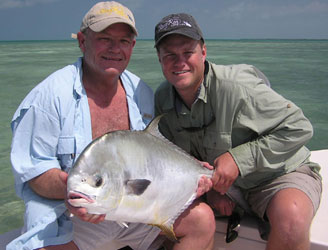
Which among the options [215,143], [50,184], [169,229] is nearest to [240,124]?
[215,143]

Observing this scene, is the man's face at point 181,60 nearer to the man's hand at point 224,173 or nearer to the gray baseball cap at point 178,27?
the gray baseball cap at point 178,27

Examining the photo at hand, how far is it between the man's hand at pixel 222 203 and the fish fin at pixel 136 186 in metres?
0.74

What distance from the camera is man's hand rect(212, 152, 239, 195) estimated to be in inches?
79.0

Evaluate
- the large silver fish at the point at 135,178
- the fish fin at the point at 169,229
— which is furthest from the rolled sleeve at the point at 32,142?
the fish fin at the point at 169,229

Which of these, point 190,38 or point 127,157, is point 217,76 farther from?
point 127,157

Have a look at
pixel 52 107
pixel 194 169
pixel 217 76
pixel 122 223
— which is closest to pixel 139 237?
pixel 122 223

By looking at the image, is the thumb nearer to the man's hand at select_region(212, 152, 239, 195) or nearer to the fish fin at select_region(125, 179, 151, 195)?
the fish fin at select_region(125, 179, 151, 195)

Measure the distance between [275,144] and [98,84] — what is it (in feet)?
3.68

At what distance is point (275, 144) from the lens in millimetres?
2066

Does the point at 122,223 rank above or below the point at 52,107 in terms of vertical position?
below

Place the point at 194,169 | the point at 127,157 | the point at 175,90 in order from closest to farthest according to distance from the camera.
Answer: the point at 127,157, the point at 194,169, the point at 175,90

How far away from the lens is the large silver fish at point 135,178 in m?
1.46

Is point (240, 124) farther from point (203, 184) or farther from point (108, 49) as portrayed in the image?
point (108, 49)

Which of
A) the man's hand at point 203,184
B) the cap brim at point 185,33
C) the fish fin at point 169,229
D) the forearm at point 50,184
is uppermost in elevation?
the cap brim at point 185,33
